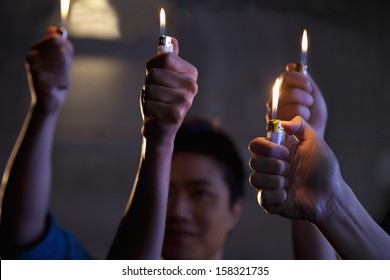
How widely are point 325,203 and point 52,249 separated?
0.44 m

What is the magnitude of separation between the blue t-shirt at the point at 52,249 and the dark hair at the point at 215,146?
0.82 ft

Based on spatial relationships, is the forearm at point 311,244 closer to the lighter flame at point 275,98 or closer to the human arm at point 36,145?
the lighter flame at point 275,98

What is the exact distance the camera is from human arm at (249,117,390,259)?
52cm

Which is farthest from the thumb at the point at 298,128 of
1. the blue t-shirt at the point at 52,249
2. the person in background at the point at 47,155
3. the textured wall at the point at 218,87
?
the textured wall at the point at 218,87

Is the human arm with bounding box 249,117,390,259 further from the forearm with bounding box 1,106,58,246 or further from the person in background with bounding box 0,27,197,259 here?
the forearm with bounding box 1,106,58,246

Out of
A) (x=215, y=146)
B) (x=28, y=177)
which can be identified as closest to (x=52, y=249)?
(x=28, y=177)

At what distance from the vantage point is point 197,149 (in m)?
0.97

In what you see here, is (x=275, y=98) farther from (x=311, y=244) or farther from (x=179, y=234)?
(x=179, y=234)

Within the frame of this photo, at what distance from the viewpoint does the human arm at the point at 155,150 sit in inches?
20.8

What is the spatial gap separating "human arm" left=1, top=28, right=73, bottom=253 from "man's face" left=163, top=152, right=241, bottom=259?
0.26 m

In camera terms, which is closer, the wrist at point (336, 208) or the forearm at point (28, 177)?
the wrist at point (336, 208)

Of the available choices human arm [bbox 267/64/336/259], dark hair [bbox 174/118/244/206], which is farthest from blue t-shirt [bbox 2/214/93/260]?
→ human arm [bbox 267/64/336/259]
